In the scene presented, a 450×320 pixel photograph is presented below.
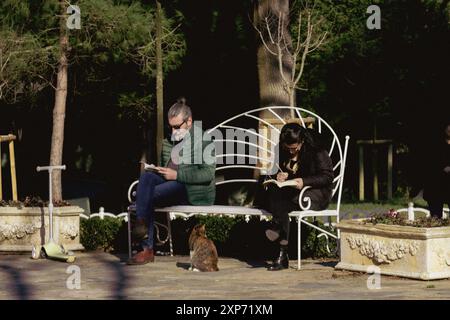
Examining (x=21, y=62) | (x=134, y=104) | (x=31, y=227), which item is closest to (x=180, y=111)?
(x=31, y=227)

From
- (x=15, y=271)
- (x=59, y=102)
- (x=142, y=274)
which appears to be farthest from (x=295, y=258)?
(x=59, y=102)

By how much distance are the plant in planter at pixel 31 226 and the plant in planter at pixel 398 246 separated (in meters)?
3.41

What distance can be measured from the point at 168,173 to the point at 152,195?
A: 247 mm

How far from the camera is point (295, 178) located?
10.4m

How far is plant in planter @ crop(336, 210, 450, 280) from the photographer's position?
9.12 m

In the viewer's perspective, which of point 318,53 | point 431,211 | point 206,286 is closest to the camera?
point 206,286

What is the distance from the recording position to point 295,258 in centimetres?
1121

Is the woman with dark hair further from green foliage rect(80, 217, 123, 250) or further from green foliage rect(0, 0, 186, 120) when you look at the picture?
green foliage rect(0, 0, 186, 120)

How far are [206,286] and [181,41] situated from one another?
10.2 meters

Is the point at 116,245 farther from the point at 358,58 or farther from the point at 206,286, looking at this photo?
the point at 358,58

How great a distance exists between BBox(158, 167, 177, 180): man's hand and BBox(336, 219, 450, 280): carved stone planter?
1.90 meters

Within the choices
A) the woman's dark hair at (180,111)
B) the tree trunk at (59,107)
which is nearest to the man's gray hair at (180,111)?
the woman's dark hair at (180,111)

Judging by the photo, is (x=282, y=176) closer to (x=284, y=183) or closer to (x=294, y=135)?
(x=284, y=183)

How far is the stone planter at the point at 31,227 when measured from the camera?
40.0 feet
